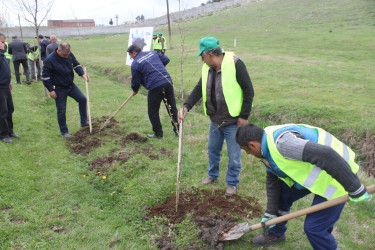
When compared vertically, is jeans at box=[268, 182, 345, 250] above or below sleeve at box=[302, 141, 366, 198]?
below

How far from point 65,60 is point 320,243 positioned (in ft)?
20.9

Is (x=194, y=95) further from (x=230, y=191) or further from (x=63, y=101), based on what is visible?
(x=63, y=101)

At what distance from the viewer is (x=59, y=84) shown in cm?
668

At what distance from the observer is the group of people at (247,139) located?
235 cm

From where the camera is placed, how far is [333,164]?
2.21 m

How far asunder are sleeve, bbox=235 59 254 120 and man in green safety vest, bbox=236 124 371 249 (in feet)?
4.13

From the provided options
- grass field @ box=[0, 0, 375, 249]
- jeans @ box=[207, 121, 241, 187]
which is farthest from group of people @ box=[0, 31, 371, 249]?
grass field @ box=[0, 0, 375, 249]

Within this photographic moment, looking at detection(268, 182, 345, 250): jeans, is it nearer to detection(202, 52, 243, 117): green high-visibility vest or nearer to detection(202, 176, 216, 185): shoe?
detection(202, 52, 243, 117): green high-visibility vest

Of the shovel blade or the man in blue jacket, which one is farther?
the man in blue jacket


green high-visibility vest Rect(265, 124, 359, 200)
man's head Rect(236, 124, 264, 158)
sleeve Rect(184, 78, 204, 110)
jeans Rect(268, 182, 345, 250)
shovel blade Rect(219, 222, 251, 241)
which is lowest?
shovel blade Rect(219, 222, 251, 241)

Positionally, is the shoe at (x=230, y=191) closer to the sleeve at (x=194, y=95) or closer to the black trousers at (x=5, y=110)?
the sleeve at (x=194, y=95)

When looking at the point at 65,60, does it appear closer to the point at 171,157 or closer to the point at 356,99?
the point at 171,157

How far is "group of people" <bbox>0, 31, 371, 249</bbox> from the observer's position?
2.35m

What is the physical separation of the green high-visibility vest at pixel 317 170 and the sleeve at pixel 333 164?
9.4 inches
